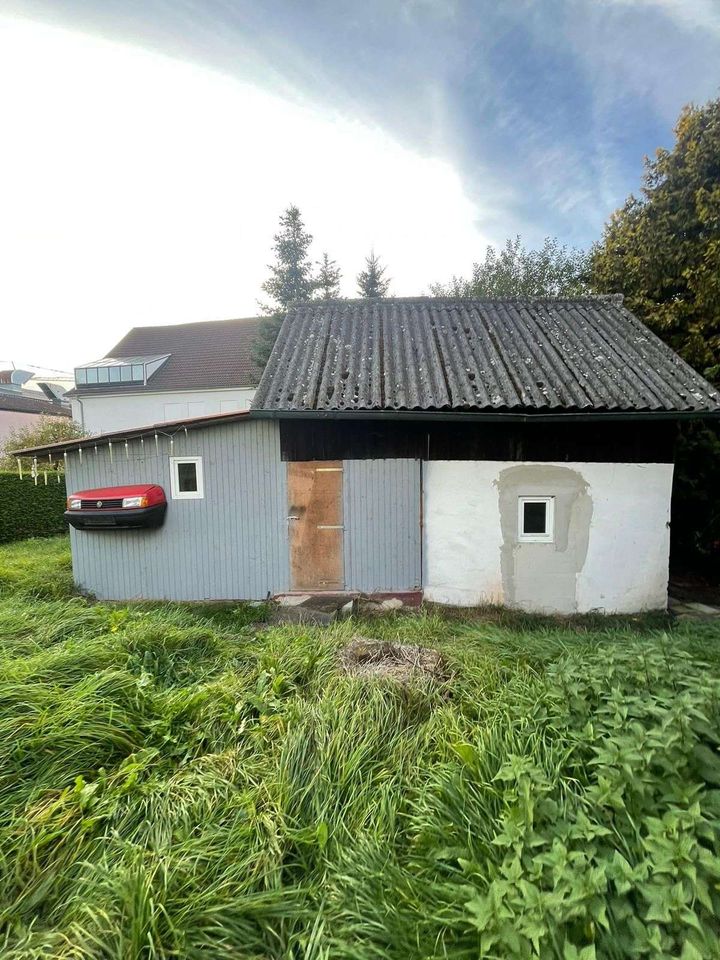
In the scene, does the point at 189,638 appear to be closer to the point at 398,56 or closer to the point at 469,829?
the point at 469,829

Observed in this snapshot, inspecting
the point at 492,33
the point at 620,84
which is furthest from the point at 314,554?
the point at 620,84

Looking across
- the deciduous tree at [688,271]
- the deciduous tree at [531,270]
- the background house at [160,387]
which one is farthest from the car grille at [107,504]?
the deciduous tree at [531,270]

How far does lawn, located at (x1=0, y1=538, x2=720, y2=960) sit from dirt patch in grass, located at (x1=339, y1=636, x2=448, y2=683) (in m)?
0.13

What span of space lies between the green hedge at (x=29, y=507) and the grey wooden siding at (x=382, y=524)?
396 inches

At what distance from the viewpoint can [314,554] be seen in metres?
5.88

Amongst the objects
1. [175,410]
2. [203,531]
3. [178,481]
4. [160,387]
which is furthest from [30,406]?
[203,531]

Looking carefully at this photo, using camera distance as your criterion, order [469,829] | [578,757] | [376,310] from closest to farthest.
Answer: [469,829] → [578,757] → [376,310]

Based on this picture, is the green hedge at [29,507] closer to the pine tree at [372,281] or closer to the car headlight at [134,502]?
the car headlight at [134,502]

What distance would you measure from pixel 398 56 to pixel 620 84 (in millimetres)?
4321

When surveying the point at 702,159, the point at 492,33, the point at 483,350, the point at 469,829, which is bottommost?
the point at 469,829

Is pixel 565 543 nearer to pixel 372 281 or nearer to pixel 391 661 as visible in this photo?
pixel 391 661

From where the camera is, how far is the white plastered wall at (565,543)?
5426 millimetres

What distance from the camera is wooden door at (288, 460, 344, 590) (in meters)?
5.79

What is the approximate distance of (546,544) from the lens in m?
5.48
